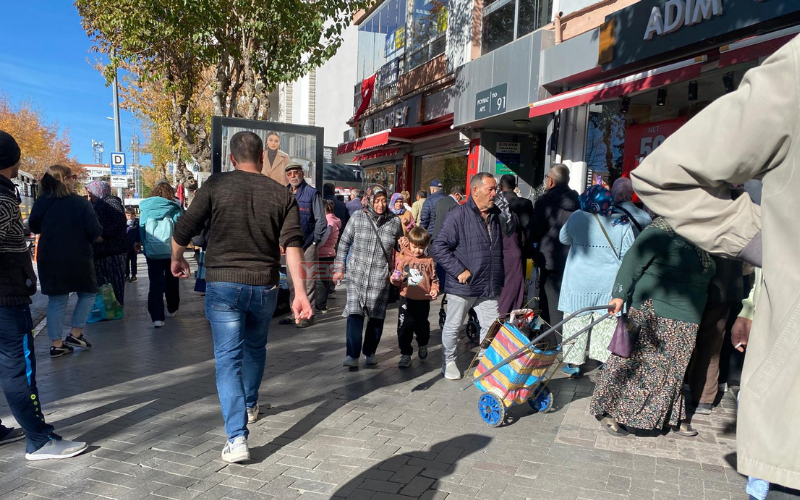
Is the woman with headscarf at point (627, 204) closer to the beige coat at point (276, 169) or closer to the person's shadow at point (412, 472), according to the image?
the person's shadow at point (412, 472)

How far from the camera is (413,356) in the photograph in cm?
652

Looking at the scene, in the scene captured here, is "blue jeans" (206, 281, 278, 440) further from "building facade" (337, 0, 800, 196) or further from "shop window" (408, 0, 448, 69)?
"shop window" (408, 0, 448, 69)

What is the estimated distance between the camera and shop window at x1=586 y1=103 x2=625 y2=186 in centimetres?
969

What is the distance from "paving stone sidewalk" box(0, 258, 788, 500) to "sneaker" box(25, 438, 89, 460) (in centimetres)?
5

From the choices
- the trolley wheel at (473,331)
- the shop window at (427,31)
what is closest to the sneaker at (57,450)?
the trolley wheel at (473,331)

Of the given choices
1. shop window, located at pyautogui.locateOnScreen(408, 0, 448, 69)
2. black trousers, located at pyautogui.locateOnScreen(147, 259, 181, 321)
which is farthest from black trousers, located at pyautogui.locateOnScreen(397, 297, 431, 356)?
shop window, located at pyautogui.locateOnScreen(408, 0, 448, 69)

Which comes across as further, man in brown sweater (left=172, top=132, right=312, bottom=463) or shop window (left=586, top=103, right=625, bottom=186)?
shop window (left=586, top=103, right=625, bottom=186)

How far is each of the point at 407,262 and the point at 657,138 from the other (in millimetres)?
4783

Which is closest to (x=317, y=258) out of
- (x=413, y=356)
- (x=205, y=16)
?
(x=413, y=356)

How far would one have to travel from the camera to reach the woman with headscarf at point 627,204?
5.21 metres

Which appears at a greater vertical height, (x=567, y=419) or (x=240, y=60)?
(x=240, y=60)

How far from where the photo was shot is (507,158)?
1355 cm

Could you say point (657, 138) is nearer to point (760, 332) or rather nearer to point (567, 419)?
point (567, 419)

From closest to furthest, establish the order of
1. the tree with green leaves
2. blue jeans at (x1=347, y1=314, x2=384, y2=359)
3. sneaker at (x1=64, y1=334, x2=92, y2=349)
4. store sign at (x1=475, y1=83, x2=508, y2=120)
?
blue jeans at (x1=347, y1=314, x2=384, y2=359) < sneaker at (x1=64, y1=334, x2=92, y2=349) < store sign at (x1=475, y1=83, x2=508, y2=120) < the tree with green leaves
